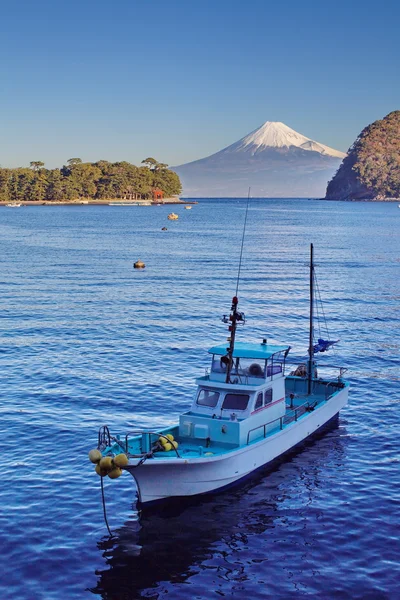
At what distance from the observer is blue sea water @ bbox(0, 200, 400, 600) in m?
20.3

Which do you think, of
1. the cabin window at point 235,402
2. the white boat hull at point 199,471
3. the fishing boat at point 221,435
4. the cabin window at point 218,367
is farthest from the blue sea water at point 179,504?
the cabin window at point 218,367

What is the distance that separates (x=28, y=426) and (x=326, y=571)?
15.6 m

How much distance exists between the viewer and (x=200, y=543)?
21.9 meters

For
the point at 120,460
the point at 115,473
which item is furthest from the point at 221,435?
the point at 115,473

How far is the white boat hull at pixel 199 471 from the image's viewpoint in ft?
76.3

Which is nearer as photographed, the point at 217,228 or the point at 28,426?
the point at 28,426

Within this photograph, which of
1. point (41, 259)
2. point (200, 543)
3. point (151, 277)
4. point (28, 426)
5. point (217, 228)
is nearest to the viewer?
point (200, 543)

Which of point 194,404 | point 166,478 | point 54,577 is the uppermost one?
point 194,404

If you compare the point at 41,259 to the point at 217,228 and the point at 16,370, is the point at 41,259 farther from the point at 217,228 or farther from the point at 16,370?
the point at 217,228

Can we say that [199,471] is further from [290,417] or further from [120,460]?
[290,417]

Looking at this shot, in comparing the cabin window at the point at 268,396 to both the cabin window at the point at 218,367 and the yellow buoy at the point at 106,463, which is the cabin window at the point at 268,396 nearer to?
the cabin window at the point at 218,367

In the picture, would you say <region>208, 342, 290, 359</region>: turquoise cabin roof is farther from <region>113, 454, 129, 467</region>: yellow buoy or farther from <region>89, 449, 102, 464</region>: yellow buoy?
<region>89, 449, 102, 464</region>: yellow buoy

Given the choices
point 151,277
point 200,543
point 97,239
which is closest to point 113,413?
point 200,543

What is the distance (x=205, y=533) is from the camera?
22.5 meters
